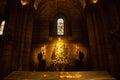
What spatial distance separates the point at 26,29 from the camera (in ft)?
39.2

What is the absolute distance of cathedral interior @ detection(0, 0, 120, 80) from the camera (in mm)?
9789

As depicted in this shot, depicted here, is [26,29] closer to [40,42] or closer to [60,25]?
[40,42]

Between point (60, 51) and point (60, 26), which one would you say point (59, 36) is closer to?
point (60, 26)

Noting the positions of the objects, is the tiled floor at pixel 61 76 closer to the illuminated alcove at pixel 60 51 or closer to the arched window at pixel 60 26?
the illuminated alcove at pixel 60 51

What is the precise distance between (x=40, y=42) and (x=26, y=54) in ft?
8.99

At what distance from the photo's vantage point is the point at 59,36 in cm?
1401

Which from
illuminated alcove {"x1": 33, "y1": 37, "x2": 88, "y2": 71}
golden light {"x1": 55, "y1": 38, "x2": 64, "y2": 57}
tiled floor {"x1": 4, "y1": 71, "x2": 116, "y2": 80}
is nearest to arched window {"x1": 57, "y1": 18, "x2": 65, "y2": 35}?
illuminated alcove {"x1": 33, "y1": 37, "x2": 88, "y2": 71}

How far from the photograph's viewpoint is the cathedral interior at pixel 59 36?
9.79 metres

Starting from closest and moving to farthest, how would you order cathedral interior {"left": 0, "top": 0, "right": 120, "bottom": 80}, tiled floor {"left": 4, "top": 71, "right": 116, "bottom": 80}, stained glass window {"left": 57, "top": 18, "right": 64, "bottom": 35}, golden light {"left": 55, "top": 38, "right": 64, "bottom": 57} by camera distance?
tiled floor {"left": 4, "top": 71, "right": 116, "bottom": 80}, cathedral interior {"left": 0, "top": 0, "right": 120, "bottom": 80}, golden light {"left": 55, "top": 38, "right": 64, "bottom": 57}, stained glass window {"left": 57, "top": 18, "right": 64, "bottom": 35}


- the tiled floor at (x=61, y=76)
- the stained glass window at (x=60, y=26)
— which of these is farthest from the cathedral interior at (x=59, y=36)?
the tiled floor at (x=61, y=76)

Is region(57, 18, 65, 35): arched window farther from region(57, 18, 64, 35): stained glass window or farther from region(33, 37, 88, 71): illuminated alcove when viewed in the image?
region(33, 37, 88, 71): illuminated alcove

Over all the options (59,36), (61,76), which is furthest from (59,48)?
(61,76)

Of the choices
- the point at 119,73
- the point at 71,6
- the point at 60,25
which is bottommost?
the point at 119,73

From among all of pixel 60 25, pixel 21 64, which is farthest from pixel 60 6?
pixel 21 64
